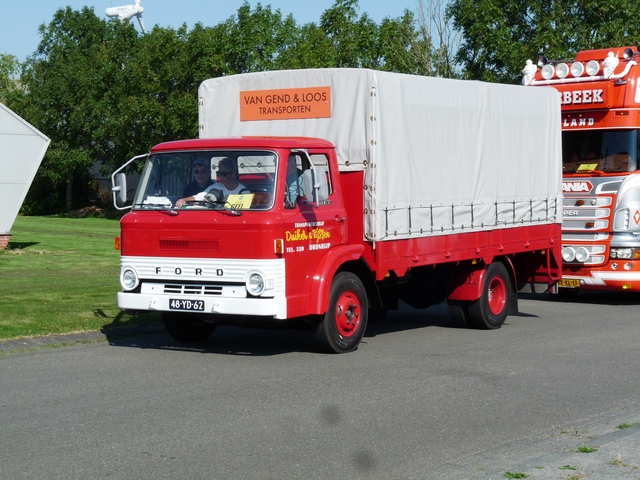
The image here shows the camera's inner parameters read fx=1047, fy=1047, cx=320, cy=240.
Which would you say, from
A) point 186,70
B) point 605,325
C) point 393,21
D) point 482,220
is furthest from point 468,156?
point 186,70

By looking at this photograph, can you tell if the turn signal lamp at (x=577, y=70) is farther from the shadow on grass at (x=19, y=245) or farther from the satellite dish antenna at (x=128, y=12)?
the satellite dish antenna at (x=128, y=12)

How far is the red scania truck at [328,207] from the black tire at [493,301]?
3 cm

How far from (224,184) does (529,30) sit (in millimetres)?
29916

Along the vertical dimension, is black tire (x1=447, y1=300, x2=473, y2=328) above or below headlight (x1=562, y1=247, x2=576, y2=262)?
below

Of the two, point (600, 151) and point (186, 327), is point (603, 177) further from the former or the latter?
point (186, 327)

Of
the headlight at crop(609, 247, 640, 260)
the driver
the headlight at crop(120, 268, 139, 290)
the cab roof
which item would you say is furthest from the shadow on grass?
the driver

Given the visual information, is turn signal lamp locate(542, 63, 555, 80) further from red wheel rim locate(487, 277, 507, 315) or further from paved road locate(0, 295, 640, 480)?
paved road locate(0, 295, 640, 480)

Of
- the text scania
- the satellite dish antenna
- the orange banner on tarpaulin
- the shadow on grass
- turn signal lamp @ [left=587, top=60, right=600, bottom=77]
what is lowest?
the shadow on grass

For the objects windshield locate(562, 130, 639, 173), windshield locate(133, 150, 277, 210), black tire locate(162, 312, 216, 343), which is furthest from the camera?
windshield locate(562, 130, 639, 173)

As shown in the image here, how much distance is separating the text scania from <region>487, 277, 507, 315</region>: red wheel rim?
4.44 metres

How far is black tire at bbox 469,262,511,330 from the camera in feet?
45.6

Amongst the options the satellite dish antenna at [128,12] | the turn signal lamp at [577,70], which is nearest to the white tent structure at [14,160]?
the turn signal lamp at [577,70]

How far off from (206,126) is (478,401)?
564cm

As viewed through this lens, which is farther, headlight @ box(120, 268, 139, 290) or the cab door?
headlight @ box(120, 268, 139, 290)
